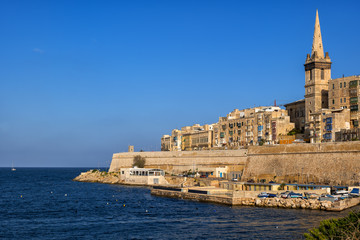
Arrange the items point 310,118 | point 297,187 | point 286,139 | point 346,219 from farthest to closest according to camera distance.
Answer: point 286,139 → point 310,118 → point 297,187 → point 346,219

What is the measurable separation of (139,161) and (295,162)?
48.1 m

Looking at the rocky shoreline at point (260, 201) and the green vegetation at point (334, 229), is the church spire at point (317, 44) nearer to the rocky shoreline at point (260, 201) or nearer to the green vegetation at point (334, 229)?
the rocky shoreline at point (260, 201)

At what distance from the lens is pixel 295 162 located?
6222 cm

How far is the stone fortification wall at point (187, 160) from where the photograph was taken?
76938mm

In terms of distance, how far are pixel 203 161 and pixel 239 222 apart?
48350mm

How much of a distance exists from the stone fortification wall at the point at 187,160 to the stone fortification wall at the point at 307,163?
5934 millimetres

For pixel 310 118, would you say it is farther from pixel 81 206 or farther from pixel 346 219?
pixel 346 219

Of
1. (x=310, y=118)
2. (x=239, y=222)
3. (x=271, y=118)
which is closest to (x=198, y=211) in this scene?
(x=239, y=222)

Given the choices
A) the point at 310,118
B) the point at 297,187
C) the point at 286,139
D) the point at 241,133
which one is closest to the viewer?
the point at 297,187

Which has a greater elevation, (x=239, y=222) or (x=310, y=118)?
(x=310, y=118)

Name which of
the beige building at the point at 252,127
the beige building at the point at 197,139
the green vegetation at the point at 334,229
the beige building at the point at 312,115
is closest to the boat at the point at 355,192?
the beige building at the point at 312,115

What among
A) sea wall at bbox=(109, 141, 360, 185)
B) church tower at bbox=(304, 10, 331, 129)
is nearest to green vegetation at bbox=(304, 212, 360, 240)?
sea wall at bbox=(109, 141, 360, 185)

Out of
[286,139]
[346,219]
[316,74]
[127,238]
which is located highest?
[316,74]

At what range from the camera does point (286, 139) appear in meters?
81.8
